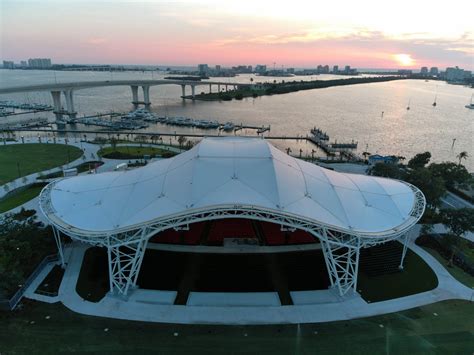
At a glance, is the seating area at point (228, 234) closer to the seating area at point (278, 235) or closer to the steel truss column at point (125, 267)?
the seating area at point (278, 235)

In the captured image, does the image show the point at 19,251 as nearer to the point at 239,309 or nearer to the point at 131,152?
the point at 239,309

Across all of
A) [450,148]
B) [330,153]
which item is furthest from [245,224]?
[450,148]

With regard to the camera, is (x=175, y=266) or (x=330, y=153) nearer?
(x=175, y=266)

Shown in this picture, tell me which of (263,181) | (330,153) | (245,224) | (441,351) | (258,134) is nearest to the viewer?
(441,351)

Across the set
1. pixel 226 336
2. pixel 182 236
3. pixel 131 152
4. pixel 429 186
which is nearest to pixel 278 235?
pixel 182 236

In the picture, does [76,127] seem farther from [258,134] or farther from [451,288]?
[451,288]

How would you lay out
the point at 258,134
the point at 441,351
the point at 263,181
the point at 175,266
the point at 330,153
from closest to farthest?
the point at 441,351
the point at 263,181
the point at 175,266
the point at 330,153
the point at 258,134
